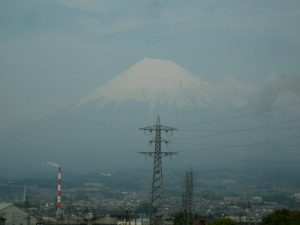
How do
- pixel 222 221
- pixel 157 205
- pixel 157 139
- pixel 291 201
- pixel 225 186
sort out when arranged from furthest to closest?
pixel 225 186, pixel 291 201, pixel 222 221, pixel 157 205, pixel 157 139

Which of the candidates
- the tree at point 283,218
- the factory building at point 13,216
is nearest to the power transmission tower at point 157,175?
the tree at point 283,218

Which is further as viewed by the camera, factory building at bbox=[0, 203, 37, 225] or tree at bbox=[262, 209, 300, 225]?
factory building at bbox=[0, 203, 37, 225]

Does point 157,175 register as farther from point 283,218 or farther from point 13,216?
point 13,216

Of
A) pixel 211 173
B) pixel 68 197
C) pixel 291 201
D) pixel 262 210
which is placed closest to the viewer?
pixel 262 210

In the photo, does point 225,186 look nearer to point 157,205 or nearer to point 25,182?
point 25,182

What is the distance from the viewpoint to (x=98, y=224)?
64938mm

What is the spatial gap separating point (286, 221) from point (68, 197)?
240 feet

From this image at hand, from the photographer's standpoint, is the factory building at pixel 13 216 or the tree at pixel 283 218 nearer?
the tree at pixel 283 218

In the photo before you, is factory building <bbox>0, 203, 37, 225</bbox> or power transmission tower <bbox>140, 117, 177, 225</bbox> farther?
factory building <bbox>0, 203, 37, 225</bbox>

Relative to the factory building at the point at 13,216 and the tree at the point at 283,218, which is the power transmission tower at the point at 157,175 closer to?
the tree at the point at 283,218

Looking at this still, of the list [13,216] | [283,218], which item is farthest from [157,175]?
[13,216]

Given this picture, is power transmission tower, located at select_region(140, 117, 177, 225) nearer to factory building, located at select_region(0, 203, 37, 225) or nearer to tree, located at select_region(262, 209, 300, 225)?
tree, located at select_region(262, 209, 300, 225)

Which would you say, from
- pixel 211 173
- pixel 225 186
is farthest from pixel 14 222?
pixel 211 173

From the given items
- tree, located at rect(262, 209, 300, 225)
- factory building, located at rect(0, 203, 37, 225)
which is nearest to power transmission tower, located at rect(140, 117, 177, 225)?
tree, located at rect(262, 209, 300, 225)
